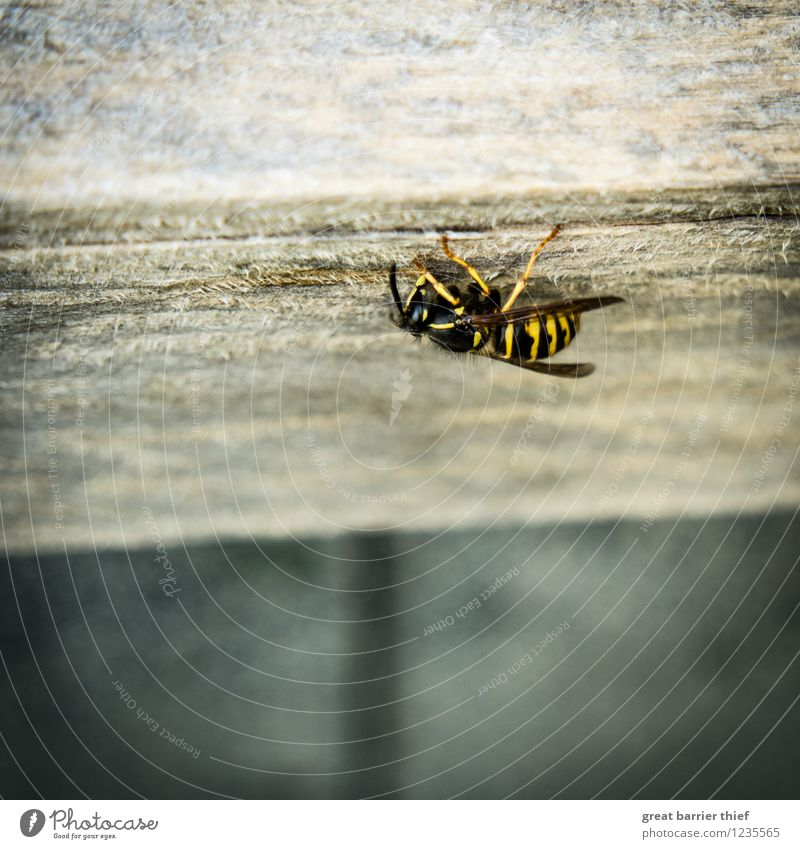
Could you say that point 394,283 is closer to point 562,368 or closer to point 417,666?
point 562,368

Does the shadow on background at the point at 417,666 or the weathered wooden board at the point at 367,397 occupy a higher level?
the weathered wooden board at the point at 367,397

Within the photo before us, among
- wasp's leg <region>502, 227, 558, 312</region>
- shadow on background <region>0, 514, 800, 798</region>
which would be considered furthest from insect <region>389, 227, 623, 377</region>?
shadow on background <region>0, 514, 800, 798</region>

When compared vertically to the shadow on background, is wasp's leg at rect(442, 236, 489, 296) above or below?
above

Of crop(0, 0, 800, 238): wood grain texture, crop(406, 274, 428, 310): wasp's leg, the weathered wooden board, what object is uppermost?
crop(0, 0, 800, 238): wood grain texture

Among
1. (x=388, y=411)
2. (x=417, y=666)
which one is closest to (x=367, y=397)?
(x=388, y=411)

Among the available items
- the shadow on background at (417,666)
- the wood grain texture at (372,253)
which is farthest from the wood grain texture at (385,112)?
the shadow on background at (417,666)

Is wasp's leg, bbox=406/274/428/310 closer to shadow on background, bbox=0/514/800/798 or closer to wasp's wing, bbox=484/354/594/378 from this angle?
wasp's wing, bbox=484/354/594/378

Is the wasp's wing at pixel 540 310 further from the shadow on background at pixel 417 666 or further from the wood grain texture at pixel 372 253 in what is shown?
the shadow on background at pixel 417 666

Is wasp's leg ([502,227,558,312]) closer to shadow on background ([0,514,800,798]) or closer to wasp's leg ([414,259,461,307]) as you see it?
wasp's leg ([414,259,461,307])

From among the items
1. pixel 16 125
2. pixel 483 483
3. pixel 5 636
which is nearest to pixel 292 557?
pixel 483 483
